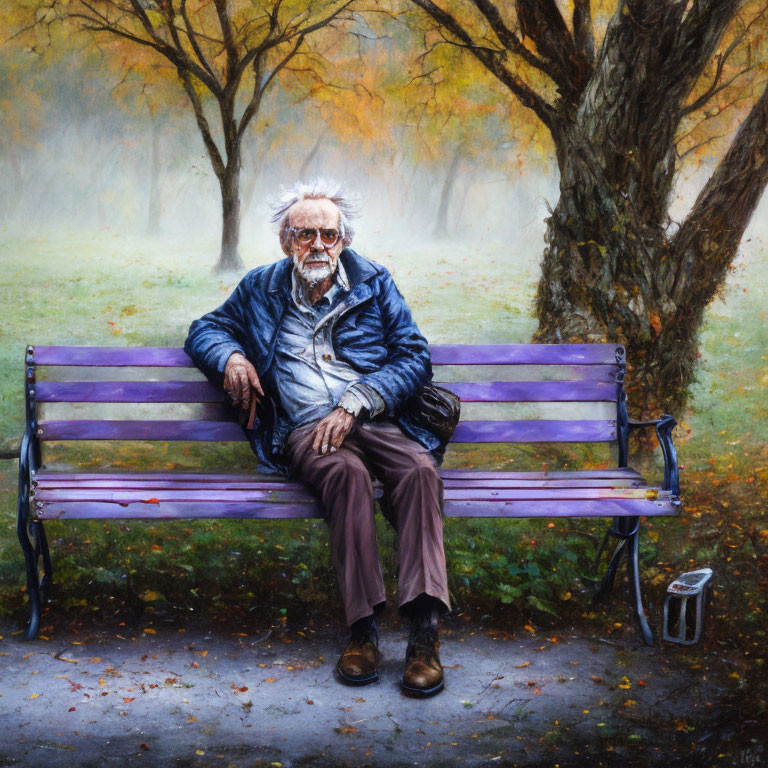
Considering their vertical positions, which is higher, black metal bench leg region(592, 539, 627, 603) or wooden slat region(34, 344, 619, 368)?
wooden slat region(34, 344, 619, 368)

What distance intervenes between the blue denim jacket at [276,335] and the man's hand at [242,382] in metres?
0.07

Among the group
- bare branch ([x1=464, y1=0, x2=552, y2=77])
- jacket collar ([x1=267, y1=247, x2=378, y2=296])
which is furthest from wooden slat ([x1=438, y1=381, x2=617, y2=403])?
bare branch ([x1=464, y1=0, x2=552, y2=77])

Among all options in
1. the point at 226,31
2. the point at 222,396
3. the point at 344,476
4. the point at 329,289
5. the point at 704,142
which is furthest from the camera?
the point at 226,31

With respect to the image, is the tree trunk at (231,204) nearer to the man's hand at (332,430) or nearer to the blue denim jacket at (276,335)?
the blue denim jacket at (276,335)

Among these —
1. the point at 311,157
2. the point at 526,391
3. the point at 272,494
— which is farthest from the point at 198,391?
the point at 311,157

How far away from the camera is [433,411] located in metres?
4.09

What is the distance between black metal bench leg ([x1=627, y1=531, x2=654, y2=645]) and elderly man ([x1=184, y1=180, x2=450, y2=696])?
910 millimetres

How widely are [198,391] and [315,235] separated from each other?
87cm

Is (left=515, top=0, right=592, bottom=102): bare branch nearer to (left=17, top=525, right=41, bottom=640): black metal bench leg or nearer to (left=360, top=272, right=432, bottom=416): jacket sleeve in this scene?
(left=360, top=272, right=432, bottom=416): jacket sleeve

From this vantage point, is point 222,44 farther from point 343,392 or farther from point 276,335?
point 343,392

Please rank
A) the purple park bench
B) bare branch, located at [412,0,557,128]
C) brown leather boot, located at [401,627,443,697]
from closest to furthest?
brown leather boot, located at [401,627,443,697]
the purple park bench
bare branch, located at [412,0,557,128]

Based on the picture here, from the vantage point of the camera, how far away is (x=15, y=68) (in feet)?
20.7

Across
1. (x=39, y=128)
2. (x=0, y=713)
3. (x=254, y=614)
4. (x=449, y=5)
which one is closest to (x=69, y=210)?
(x=39, y=128)

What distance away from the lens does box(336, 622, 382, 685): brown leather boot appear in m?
3.47
